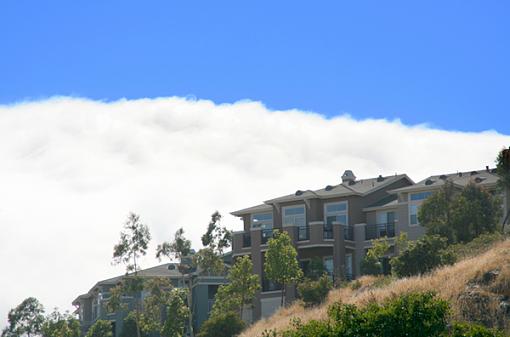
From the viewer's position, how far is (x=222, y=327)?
59.4 meters

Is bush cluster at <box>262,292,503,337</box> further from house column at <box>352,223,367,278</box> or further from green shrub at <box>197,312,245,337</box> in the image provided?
house column at <box>352,223,367,278</box>

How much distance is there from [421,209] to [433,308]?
988 inches

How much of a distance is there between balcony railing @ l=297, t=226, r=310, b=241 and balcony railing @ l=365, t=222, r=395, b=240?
378 centimetres

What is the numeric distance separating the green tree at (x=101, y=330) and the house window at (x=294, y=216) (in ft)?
52.6

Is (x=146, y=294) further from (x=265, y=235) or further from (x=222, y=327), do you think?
(x=222, y=327)

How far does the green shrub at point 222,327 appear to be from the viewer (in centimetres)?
5916

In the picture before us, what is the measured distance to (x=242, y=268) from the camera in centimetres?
6475

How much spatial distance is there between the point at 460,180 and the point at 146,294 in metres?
26.4

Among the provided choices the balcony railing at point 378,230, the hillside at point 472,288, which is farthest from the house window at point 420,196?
the hillside at point 472,288

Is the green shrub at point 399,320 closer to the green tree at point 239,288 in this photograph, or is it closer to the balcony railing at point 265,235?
the green tree at point 239,288

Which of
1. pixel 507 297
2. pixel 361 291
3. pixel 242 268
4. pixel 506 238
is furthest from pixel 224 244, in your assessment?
pixel 507 297

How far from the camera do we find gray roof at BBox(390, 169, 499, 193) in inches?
2576

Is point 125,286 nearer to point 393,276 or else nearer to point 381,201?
point 381,201

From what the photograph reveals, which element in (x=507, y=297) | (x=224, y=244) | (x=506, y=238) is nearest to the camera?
(x=507, y=297)
